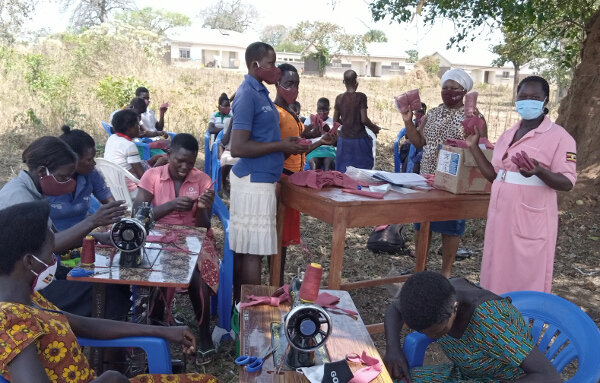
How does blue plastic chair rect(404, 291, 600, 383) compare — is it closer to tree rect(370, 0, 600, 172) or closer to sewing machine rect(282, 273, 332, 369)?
sewing machine rect(282, 273, 332, 369)

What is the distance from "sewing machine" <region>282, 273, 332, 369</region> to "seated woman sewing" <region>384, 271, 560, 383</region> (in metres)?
0.34

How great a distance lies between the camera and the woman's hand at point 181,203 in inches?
134

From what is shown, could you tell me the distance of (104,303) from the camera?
265cm

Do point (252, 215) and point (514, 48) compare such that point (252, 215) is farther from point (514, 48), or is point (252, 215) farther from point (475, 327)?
point (514, 48)

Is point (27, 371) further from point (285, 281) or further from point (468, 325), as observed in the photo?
point (285, 281)

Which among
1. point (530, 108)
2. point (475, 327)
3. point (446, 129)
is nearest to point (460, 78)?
point (446, 129)

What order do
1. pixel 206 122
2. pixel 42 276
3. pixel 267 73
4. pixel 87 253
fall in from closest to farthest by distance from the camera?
1. pixel 42 276
2. pixel 87 253
3. pixel 267 73
4. pixel 206 122

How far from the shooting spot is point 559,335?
2.22m

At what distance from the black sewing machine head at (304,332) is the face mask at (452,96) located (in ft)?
8.65

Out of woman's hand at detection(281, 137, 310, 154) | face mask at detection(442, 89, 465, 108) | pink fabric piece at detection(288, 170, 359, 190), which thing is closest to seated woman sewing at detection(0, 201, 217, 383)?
woman's hand at detection(281, 137, 310, 154)

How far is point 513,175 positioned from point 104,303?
7.88 ft

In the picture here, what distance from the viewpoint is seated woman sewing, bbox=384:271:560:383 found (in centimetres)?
188

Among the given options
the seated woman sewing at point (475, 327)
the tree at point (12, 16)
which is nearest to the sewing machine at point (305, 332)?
the seated woman sewing at point (475, 327)

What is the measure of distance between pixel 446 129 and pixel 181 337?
266 centimetres
